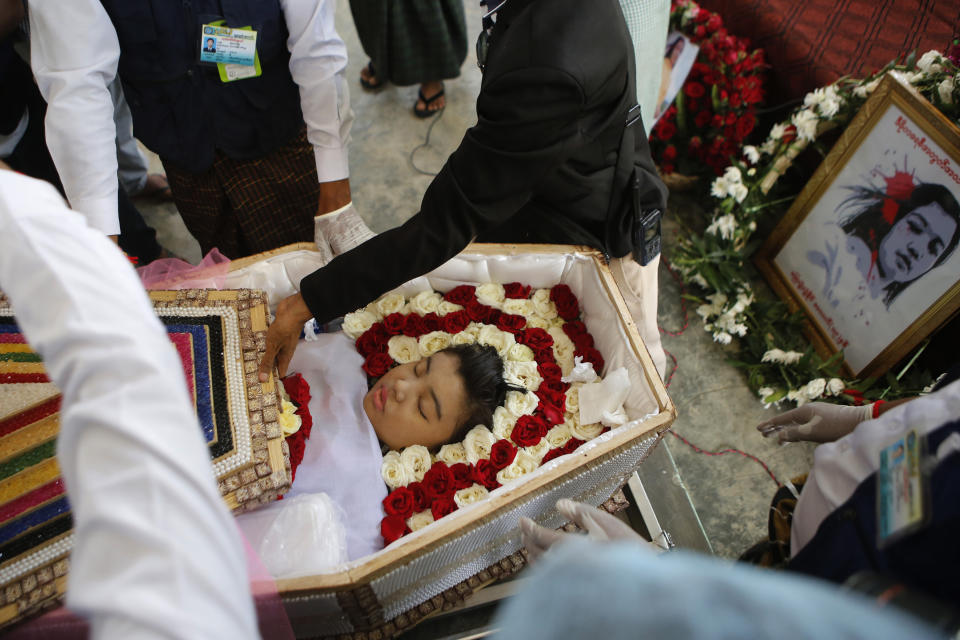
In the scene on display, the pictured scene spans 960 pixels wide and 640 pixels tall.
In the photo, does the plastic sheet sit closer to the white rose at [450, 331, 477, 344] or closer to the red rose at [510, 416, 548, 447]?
the red rose at [510, 416, 548, 447]

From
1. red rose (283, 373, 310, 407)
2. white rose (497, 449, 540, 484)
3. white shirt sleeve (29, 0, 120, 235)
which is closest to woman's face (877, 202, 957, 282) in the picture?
white rose (497, 449, 540, 484)

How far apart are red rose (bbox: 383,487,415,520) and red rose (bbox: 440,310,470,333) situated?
0.52 m

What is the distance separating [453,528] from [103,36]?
1.49 m

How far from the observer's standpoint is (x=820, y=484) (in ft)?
3.05

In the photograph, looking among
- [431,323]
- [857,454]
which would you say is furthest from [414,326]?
[857,454]

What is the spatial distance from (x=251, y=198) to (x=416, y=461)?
109cm

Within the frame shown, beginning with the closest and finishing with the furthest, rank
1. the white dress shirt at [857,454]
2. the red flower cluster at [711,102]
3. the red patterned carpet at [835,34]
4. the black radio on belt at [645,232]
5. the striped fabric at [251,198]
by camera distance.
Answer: the white dress shirt at [857,454], the black radio on belt at [645,232], the striped fabric at [251,198], the red patterned carpet at [835,34], the red flower cluster at [711,102]

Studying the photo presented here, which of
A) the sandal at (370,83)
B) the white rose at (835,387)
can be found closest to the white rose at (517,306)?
the white rose at (835,387)

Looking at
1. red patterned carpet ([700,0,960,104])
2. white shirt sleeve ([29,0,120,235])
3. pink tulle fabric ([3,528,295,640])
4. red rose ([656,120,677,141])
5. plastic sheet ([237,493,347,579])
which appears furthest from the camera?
red rose ([656,120,677,141])

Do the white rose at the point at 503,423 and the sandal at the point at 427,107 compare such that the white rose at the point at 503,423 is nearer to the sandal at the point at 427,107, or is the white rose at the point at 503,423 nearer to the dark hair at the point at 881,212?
the dark hair at the point at 881,212

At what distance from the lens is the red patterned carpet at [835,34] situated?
92.1 inches

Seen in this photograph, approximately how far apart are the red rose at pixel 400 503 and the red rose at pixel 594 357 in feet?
2.12

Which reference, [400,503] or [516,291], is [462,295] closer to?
[516,291]

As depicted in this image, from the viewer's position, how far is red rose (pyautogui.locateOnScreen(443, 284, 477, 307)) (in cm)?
181
